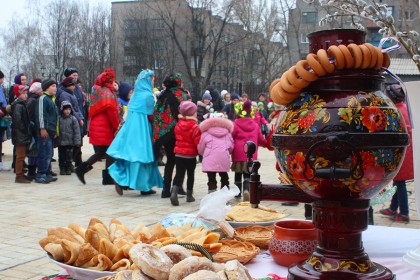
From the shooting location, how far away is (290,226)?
5.57ft

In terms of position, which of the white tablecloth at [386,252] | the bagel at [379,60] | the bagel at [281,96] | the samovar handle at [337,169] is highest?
the bagel at [379,60]

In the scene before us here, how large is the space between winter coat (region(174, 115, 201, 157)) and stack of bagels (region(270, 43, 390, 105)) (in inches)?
217

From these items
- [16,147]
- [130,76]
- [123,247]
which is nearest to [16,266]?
[123,247]

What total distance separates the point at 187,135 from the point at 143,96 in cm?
90

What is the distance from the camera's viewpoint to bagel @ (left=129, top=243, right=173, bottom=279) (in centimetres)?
120

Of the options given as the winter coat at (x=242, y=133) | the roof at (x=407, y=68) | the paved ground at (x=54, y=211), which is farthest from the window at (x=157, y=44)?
the roof at (x=407, y=68)

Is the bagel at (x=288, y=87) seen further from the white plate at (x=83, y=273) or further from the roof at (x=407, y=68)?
the white plate at (x=83, y=273)

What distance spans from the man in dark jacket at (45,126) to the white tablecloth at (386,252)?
7.08m

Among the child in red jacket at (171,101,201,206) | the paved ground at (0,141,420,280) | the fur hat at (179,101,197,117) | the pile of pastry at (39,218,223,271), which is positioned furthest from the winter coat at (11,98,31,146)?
the pile of pastry at (39,218,223,271)

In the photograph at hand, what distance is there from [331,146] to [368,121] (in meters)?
0.11

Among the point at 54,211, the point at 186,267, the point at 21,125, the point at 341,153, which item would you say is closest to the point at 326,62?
the point at 341,153

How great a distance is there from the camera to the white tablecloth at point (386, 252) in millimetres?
1624

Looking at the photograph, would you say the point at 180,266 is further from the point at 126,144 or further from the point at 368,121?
the point at 126,144

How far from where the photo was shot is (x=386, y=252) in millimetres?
1855
